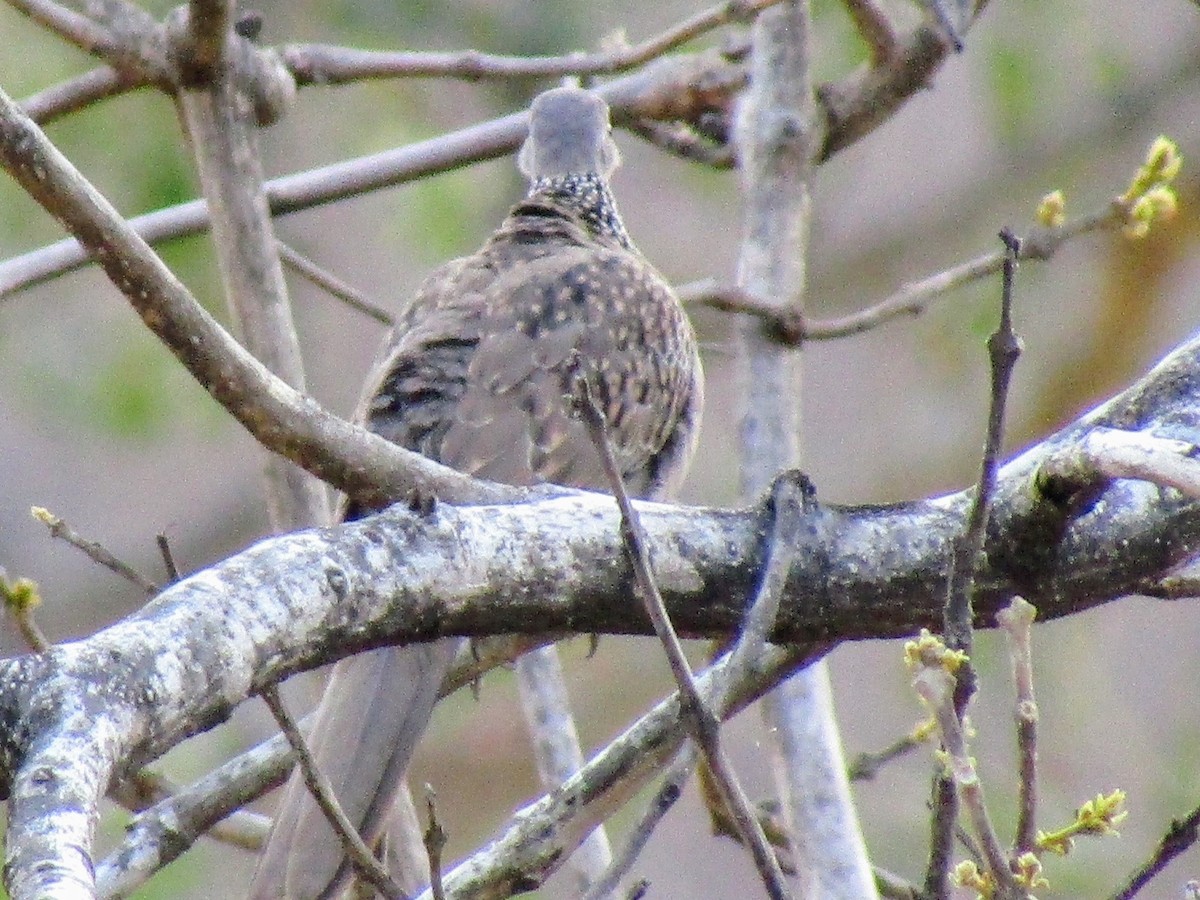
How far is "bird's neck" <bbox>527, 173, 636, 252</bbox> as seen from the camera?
5.49 m

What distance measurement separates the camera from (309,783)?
94.9 inches

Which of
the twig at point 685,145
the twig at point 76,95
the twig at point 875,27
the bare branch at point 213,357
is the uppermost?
the twig at point 685,145

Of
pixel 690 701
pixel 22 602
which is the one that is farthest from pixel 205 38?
pixel 690 701

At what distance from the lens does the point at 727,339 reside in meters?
7.29

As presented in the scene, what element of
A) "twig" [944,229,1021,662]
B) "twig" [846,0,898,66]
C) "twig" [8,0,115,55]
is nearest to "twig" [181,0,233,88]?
"twig" [8,0,115,55]

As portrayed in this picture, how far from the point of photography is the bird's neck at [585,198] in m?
5.49

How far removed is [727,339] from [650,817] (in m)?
5.13

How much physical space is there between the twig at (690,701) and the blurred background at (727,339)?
16.5 ft

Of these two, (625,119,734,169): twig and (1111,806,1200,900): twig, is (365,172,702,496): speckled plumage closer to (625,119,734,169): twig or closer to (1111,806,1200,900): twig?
(625,119,734,169): twig

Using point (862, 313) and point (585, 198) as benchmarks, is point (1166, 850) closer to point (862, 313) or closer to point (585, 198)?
point (862, 313)

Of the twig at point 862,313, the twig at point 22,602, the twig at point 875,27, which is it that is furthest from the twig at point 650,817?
the twig at point 875,27

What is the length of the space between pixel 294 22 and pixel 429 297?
3.94 meters

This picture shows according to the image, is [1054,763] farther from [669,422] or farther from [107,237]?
[107,237]

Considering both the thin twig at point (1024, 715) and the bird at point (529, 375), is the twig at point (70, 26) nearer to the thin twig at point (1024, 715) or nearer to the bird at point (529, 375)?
the bird at point (529, 375)
